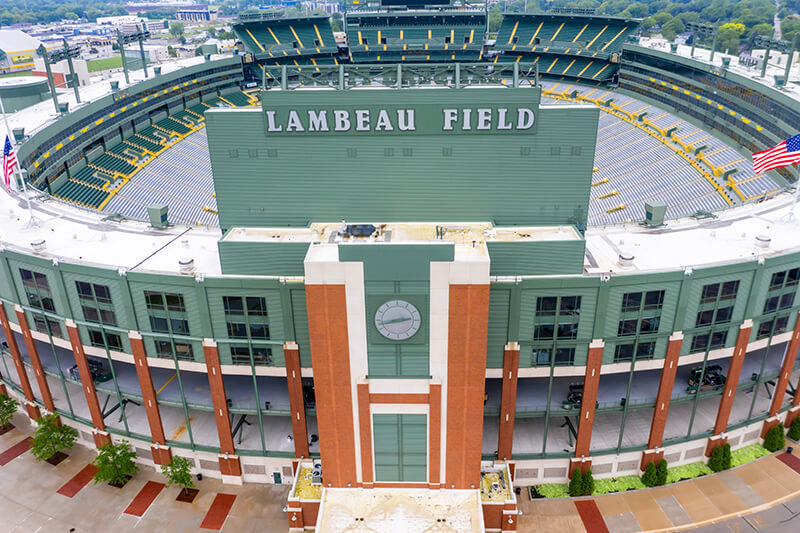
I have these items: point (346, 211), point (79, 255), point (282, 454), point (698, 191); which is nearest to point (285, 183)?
point (346, 211)

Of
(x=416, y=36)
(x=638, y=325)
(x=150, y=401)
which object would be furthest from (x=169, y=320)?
(x=416, y=36)

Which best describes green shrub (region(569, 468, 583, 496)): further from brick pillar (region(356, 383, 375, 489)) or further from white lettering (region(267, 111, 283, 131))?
white lettering (region(267, 111, 283, 131))

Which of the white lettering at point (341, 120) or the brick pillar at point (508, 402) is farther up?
the white lettering at point (341, 120)

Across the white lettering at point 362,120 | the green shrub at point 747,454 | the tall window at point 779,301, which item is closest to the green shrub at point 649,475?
the green shrub at point 747,454

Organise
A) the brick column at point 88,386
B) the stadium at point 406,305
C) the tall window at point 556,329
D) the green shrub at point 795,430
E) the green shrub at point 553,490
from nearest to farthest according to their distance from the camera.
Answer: the stadium at point 406,305 → the tall window at point 556,329 → the brick column at point 88,386 → the green shrub at point 553,490 → the green shrub at point 795,430

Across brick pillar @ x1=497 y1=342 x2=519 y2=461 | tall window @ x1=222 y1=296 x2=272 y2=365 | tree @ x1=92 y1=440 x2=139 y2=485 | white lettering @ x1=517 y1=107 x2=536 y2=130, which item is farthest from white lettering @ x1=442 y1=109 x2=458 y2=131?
tree @ x1=92 y1=440 x2=139 y2=485

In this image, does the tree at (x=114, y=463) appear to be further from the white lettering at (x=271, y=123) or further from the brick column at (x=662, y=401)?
the brick column at (x=662, y=401)

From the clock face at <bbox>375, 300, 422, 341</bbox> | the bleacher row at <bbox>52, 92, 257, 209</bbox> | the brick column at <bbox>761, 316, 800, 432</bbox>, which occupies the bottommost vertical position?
the brick column at <bbox>761, 316, 800, 432</bbox>
